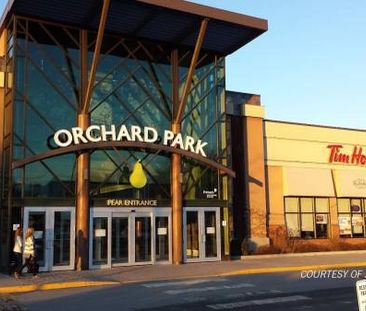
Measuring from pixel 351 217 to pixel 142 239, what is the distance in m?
15.9

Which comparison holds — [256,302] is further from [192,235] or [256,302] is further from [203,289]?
[192,235]

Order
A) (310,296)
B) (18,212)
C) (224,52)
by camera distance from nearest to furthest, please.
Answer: (310,296)
(18,212)
(224,52)

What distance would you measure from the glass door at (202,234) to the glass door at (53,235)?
18.1ft

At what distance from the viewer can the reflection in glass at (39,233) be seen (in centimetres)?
2147

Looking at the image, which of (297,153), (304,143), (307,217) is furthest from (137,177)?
(304,143)

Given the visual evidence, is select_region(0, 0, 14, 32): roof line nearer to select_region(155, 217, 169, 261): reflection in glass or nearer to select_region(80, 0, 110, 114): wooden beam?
select_region(80, 0, 110, 114): wooden beam

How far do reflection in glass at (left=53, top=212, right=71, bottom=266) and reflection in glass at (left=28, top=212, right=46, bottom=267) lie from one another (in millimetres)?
471

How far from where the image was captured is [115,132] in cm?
2350

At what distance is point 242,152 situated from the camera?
29578 mm

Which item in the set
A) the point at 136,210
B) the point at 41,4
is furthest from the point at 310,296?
the point at 41,4

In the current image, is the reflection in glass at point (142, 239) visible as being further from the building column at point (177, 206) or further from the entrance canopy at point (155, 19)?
the entrance canopy at point (155, 19)

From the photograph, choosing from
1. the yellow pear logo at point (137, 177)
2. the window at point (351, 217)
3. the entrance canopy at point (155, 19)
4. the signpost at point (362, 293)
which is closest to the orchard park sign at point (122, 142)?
the yellow pear logo at point (137, 177)

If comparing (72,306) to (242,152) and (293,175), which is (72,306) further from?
(293,175)

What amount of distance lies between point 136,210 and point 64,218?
327 centimetres
